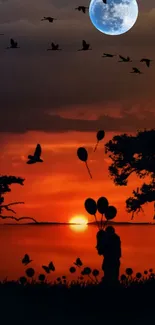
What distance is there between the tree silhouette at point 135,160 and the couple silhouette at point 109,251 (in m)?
4.94

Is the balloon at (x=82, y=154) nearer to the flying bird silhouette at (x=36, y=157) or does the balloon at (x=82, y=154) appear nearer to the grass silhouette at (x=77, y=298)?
the flying bird silhouette at (x=36, y=157)

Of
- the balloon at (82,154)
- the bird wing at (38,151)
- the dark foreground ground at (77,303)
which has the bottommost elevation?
the dark foreground ground at (77,303)

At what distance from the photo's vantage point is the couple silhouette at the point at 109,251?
26078 millimetres

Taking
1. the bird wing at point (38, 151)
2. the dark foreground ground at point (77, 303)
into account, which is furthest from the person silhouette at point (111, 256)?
the bird wing at point (38, 151)

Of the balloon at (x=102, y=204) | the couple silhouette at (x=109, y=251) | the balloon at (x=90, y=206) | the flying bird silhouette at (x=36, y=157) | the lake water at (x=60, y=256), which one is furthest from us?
the lake water at (x=60, y=256)

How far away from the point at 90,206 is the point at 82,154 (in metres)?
2.26

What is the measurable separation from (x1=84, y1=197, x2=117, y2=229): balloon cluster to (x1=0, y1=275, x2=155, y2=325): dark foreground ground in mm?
2585

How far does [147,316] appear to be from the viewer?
2352cm

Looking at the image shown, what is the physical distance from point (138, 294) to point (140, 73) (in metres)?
7.59

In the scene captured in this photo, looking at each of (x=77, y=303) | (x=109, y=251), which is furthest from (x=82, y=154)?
(x=77, y=303)

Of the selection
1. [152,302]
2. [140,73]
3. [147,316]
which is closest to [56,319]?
[147,316]

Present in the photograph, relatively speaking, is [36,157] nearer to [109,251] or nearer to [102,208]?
[102,208]

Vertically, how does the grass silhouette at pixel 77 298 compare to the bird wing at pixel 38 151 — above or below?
below

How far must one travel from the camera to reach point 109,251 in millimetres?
26188
